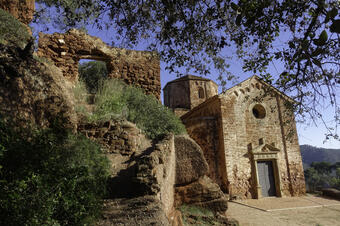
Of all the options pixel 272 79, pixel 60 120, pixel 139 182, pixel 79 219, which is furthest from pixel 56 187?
pixel 272 79

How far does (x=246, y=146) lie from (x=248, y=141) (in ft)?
1.35

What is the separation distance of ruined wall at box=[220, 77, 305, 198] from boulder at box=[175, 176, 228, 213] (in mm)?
7424

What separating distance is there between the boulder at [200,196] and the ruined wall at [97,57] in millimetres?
4173

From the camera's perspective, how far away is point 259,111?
637 inches

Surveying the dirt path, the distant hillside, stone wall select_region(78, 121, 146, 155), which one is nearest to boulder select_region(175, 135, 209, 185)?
stone wall select_region(78, 121, 146, 155)

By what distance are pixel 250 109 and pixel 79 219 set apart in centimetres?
1449

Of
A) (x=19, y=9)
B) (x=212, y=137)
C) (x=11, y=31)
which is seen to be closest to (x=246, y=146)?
(x=212, y=137)

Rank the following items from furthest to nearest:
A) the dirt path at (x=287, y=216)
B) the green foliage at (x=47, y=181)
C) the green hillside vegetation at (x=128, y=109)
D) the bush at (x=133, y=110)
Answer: the dirt path at (x=287, y=216) < the bush at (x=133, y=110) < the green hillside vegetation at (x=128, y=109) < the green foliage at (x=47, y=181)

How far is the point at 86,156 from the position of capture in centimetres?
391

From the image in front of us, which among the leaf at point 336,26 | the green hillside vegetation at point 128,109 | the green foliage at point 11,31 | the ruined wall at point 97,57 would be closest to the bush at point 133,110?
the green hillside vegetation at point 128,109

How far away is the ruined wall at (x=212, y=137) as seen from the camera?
1384 centimetres

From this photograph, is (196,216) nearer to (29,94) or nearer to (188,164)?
(188,164)

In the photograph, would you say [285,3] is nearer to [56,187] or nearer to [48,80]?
[56,187]

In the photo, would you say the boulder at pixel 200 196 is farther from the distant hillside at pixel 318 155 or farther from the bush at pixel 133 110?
the distant hillside at pixel 318 155
